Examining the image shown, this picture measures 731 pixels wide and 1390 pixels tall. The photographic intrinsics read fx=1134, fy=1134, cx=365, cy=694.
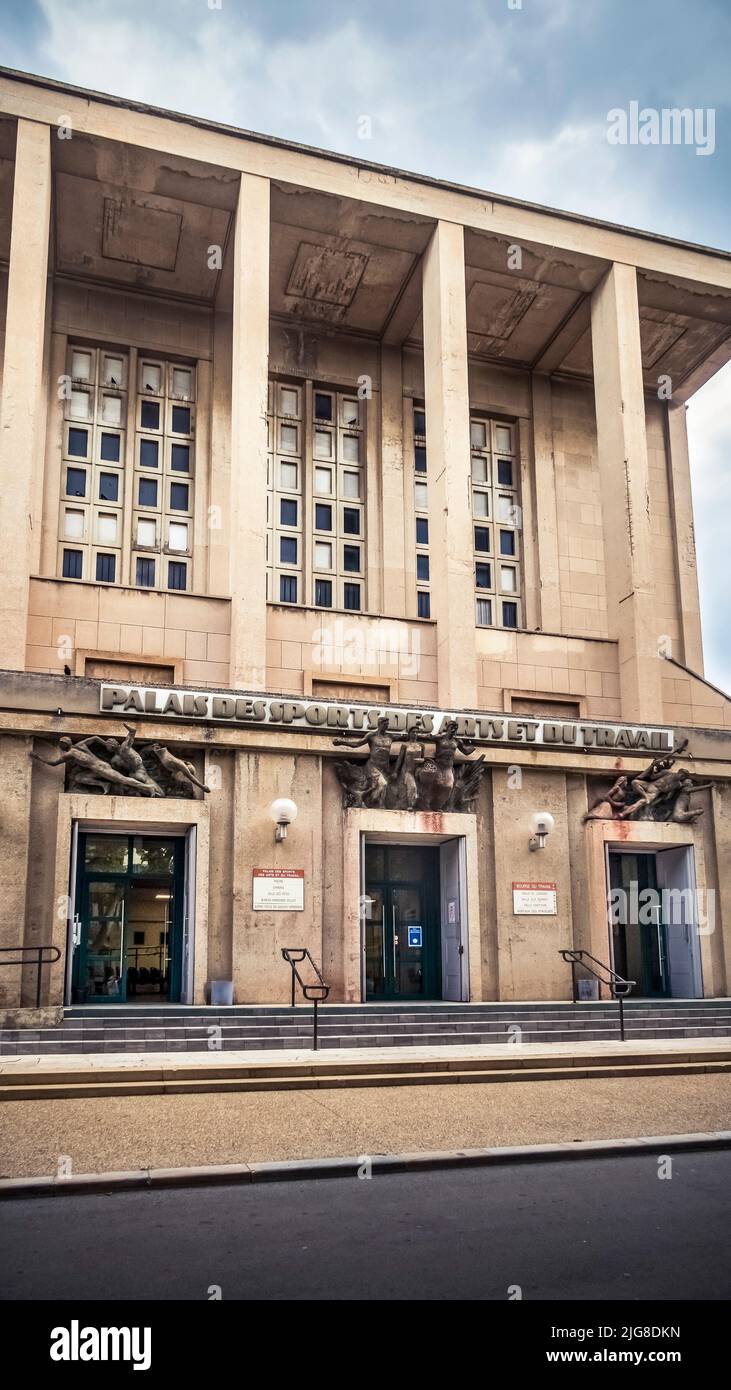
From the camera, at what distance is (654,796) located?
75.6ft

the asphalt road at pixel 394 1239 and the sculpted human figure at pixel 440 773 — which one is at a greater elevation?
the sculpted human figure at pixel 440 773

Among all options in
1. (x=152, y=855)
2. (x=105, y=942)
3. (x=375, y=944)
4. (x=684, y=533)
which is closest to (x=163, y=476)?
(x=152, y=855)

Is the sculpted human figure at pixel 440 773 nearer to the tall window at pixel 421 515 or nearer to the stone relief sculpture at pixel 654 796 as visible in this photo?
the stone relief sculpture at pixel 654 796

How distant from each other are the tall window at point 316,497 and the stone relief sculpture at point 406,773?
260 inches

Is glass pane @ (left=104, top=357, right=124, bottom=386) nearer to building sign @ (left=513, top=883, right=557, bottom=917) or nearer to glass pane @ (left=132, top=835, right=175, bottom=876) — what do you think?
glass pane @ (left=132, top=835, right=175, bottom=876)

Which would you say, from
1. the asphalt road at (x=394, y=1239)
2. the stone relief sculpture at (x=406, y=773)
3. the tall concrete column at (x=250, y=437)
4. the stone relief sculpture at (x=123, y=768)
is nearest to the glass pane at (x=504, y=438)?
the tall concrete column at (x=250, y=437)

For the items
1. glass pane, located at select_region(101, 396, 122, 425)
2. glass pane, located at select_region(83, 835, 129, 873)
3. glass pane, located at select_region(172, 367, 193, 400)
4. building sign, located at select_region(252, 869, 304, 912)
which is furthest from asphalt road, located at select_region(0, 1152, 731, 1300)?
glass pane, located at select_region(172, 367, 193, 400)

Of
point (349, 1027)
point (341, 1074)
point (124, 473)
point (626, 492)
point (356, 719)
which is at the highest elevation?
point (124, 473)

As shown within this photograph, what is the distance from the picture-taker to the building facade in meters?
20.0

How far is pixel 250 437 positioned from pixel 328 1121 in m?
15.8

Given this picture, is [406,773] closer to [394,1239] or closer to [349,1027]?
[349,1027]

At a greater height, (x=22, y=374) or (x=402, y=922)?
(x=22, y=374)

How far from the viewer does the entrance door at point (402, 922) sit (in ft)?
71.9
